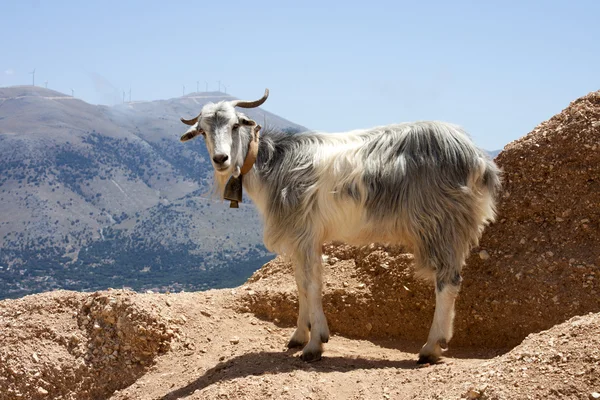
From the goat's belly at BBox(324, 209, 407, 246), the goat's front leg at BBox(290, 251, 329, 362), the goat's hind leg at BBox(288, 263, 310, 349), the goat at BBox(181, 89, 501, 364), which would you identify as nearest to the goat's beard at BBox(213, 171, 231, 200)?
the goat at BBox(181, 89, 501, 364)

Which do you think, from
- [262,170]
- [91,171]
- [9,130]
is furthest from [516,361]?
[9,130]

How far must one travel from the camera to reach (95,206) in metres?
68.9

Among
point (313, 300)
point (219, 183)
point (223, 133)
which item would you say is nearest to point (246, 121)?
point (223, 133)

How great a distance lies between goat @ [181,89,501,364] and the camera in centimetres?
626

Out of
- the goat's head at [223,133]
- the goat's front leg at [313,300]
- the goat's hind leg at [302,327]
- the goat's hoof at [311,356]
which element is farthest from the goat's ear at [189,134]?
the goat's hoof at [311,356]

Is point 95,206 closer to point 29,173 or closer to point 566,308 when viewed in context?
point 29,173

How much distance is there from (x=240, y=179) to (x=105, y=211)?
2520 inches

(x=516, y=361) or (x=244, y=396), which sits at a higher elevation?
(x=516, y=361)

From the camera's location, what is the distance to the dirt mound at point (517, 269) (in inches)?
287

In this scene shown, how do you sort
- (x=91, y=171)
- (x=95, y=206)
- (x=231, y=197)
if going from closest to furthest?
1. (x=231, y=197)
2. (x=95, y=206)
3. (x=91, y=171)

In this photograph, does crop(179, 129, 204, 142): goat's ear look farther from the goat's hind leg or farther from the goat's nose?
the goat's hind leg

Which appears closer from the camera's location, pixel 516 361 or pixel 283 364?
pixel 516 361

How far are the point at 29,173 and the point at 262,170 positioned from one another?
68962 mm

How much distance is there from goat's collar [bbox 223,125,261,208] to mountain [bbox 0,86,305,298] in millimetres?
29244
